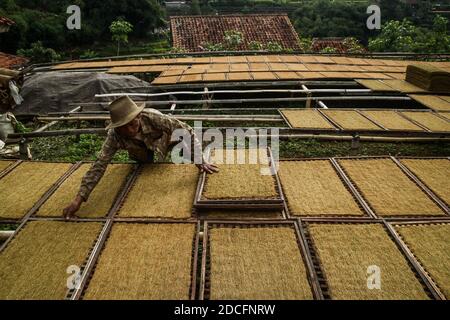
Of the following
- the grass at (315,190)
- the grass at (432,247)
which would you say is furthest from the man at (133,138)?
the grass at (432,247)

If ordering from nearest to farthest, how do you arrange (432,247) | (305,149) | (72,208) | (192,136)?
(432,247), (72,208), (192,136), (305,149)

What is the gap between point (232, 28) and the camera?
19641 mm

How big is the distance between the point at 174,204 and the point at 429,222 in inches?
83.6

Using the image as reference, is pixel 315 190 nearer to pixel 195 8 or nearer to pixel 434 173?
pixel 434 173

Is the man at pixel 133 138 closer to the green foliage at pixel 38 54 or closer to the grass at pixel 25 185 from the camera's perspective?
the grass at pixel 25 185

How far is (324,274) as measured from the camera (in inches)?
89.8

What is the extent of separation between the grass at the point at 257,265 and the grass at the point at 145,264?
0.21 meters

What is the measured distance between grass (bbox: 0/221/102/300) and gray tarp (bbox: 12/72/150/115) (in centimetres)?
464

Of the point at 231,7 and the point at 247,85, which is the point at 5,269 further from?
the point at 231,7

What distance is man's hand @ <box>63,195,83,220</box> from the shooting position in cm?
285

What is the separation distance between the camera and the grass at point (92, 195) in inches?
116

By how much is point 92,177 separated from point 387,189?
270cm

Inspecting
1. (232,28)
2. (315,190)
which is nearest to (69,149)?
(315,190)

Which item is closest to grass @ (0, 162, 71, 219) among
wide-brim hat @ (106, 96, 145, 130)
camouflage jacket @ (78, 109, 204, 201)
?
camouflage jacket @ (78, 109, 204, 201)
